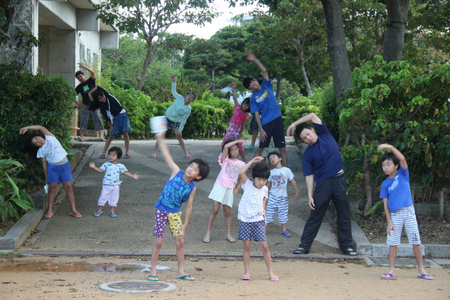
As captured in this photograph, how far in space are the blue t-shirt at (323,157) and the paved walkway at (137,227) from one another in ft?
3.81

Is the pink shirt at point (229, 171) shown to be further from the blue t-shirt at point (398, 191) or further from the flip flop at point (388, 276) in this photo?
the flip flop at point (388, 276)

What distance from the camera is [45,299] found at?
4.67m

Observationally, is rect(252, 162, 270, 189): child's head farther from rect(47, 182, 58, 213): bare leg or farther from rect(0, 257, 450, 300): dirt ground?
rect(47, 182, 58, 213): bare leg

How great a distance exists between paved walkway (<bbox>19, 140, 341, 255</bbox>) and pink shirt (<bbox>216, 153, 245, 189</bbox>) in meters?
0.89

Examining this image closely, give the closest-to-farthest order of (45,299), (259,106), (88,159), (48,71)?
(45,299)
(259,106)
(88,159)
(48,71)

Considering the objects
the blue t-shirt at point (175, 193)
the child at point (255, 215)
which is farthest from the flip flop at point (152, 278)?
the child at point (255, 215)

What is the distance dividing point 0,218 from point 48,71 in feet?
39.7

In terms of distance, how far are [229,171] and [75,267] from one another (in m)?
2.41

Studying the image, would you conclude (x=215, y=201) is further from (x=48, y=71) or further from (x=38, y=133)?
(x=48, y=71)

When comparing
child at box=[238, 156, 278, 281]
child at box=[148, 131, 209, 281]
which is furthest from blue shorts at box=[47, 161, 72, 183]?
child at box=[238, 156, 278, 281]

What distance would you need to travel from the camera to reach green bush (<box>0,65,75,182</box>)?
28.6 feet

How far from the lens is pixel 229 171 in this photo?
7496mm

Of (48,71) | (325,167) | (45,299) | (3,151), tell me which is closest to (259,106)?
(325,167)

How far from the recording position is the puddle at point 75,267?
609 cm
